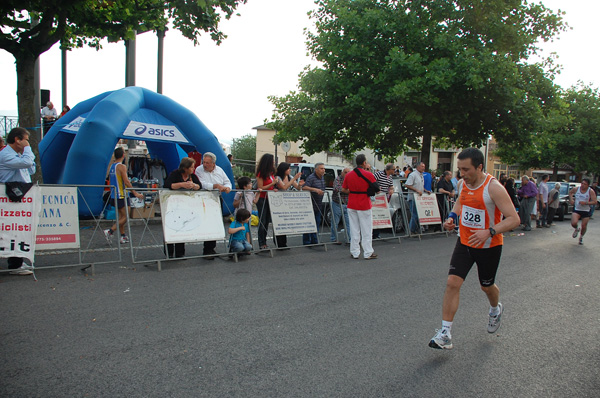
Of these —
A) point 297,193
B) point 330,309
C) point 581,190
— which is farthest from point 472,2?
point 330,309

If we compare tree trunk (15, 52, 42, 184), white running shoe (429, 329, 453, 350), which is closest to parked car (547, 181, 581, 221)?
white running shoe (429, 329, 453, 350)

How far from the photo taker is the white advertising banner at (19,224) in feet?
19.6

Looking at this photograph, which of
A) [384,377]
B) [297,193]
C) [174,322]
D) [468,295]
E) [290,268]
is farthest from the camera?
[297,193]

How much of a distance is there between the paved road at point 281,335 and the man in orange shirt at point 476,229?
1.37ft

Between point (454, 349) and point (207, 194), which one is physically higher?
point (207, 194)

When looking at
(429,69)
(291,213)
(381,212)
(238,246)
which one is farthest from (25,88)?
(429,69)

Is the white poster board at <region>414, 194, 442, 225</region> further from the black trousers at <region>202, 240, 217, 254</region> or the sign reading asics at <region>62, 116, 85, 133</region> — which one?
the sign reading asics at <region>62, 116, 85, 133</region>

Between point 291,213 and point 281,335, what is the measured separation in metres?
4.83

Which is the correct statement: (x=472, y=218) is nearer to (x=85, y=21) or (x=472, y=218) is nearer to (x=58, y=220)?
Result: (x=58, y=220)

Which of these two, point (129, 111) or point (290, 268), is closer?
point (290, 268)

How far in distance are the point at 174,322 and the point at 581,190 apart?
40.7 ft

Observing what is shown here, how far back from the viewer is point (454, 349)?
414cm

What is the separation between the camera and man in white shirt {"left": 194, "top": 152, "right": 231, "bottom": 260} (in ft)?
26.3

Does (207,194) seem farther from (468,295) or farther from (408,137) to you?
(408,137)
